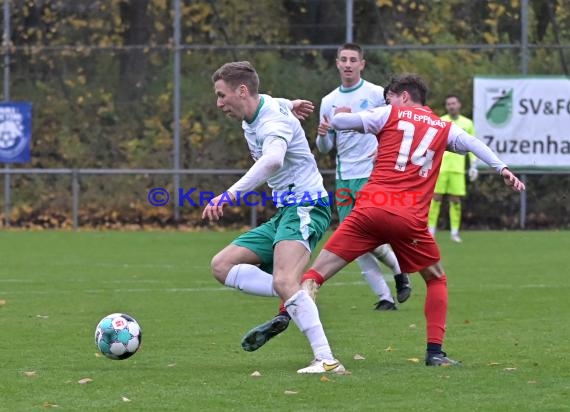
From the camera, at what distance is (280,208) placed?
26.5 ft

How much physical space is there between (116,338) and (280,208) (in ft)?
4.13

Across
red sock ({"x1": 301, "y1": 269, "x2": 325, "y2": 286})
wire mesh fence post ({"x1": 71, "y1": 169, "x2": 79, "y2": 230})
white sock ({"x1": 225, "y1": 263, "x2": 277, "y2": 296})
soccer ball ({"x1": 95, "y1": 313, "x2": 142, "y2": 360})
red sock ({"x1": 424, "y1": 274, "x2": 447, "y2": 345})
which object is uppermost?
red sock ({"x1": 301, "y1": 269, "x2": 325, "y2": 286})

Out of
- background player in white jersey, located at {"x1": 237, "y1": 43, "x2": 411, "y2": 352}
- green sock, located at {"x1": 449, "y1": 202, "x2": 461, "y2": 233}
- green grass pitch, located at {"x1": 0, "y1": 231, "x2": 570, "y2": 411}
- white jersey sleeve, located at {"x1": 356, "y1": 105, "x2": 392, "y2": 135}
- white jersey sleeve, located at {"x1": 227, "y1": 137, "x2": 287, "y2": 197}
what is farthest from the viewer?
green sock, located at {"x1": 449, "y1": 202, "x2": 461, "y2": 233}

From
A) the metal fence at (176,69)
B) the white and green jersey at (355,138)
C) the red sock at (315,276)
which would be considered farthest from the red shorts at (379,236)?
the metal fence at (176,69)

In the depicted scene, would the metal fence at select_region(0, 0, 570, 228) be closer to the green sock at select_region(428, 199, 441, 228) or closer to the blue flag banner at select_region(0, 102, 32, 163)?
the blue flag banner at select_region(0, 102, 32, 163)

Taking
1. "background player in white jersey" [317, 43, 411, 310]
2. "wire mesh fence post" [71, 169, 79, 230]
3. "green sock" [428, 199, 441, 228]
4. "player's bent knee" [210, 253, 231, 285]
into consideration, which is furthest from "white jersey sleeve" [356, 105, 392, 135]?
"wire mesh fence post" [71, 169, 79, 230]

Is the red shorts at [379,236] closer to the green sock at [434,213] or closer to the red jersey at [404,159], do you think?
the red jersey at [404,159]

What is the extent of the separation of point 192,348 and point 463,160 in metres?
11.5

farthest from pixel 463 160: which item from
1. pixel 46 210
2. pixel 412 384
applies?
pixel 412 384

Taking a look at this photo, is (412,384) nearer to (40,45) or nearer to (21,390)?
(21,390)

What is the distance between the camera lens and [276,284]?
25.1 ft

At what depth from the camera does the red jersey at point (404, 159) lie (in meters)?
7.73

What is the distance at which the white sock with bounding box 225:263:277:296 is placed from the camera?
26.5 feet

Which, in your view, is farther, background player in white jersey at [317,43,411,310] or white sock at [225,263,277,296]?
background player in white jersey at [317,43,411,310]
